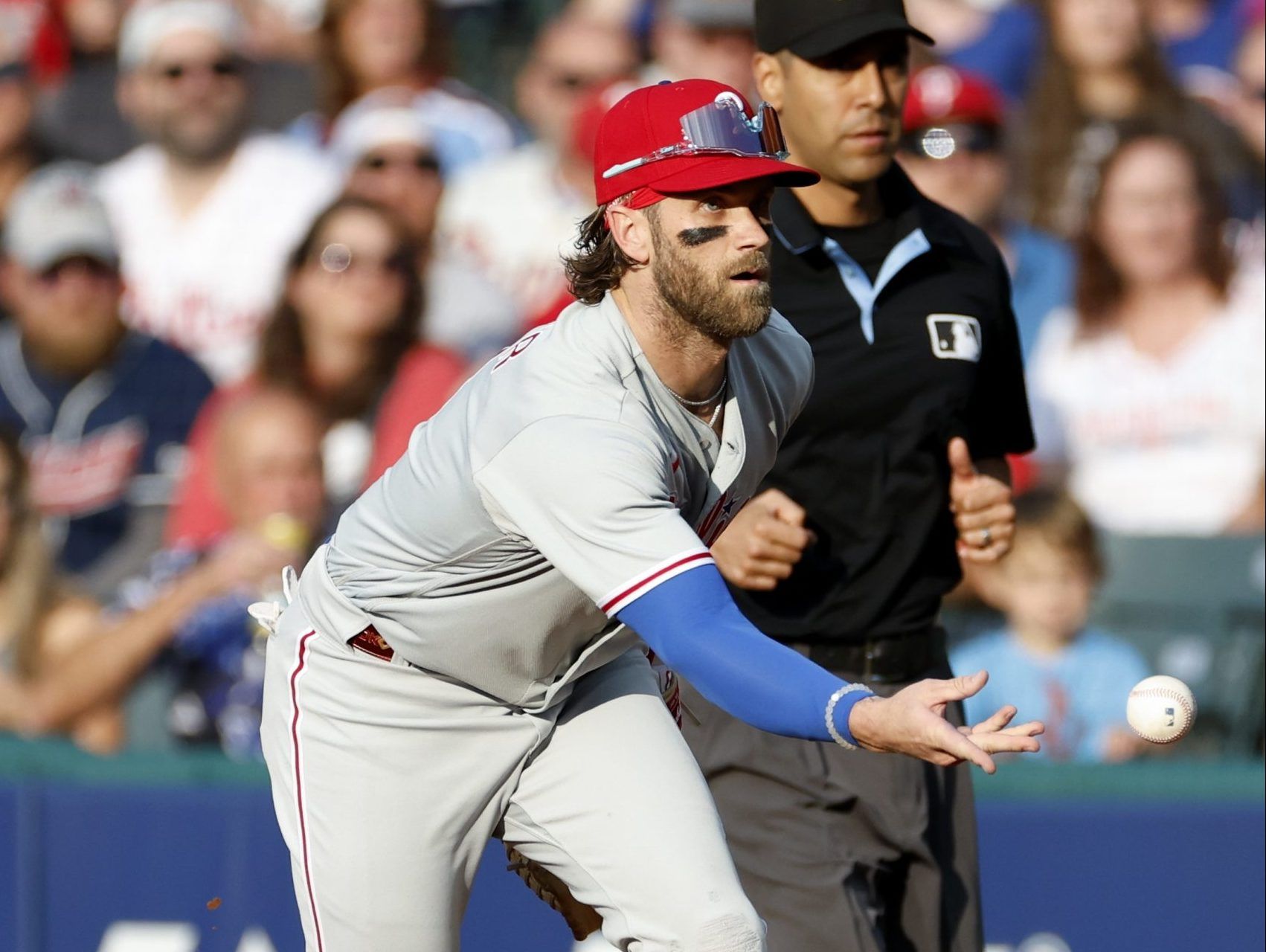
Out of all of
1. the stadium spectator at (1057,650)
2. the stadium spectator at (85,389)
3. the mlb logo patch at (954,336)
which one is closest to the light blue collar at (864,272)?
the mlb logo patch at (954,336)

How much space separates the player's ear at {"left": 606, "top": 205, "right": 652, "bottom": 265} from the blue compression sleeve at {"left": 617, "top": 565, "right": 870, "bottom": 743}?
64 centimetres

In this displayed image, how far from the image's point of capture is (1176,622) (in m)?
6.42

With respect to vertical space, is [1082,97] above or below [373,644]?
above

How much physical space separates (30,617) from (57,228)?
1734mm

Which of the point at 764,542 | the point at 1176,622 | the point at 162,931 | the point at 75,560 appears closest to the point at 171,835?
the point at 162,931

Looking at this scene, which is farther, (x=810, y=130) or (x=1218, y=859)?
(x=1218, y=859)

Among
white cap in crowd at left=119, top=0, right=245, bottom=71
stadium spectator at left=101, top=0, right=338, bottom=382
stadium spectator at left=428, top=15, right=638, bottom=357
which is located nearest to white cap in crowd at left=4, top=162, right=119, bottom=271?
stadium spectator at left=101, top=0, right=338, bottom=382

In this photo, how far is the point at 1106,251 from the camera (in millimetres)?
6844

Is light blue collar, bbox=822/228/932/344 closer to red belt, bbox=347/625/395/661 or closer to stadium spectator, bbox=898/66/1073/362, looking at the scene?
red belt, bbox=347/625/395/661

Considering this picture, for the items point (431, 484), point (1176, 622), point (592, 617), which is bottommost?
point (1176, 622)

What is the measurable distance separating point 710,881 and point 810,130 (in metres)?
1.80

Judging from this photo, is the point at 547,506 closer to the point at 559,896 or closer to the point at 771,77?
the point at 559,896

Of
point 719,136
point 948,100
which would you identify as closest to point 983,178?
point 948,100

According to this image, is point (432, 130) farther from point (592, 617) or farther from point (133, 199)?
point (592, 617)
